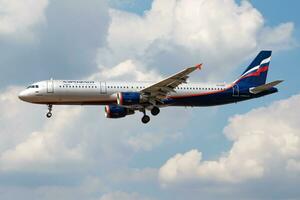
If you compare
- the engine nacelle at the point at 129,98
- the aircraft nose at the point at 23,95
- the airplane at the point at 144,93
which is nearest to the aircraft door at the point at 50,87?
the airplane at the point at 144,93

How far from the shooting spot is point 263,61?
108375 mm

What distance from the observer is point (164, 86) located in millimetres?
94062

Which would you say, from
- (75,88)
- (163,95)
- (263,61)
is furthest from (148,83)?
(263,61)

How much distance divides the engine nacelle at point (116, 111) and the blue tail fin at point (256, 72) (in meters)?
14.7

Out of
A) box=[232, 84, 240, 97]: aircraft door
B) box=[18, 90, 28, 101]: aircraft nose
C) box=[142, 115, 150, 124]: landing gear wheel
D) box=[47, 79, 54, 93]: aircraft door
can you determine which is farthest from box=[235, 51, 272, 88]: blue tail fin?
box=[18, 90, 28, 101]: aircraft nose

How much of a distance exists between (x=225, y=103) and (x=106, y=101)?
15.9m

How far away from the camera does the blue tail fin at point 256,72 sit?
103875 millimetres

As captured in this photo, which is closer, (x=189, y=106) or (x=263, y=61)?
(x=189, y=106)

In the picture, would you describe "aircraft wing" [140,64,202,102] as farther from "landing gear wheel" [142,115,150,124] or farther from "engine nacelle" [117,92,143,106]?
"landing gear wheel" [142,115,150,124]

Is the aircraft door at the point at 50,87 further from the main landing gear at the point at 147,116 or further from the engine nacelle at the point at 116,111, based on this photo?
the main landing gear at the point at 147,116

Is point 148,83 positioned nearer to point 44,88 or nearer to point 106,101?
point 106,101

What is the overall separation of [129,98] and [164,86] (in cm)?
→ 431

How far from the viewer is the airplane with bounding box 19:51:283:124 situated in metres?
92.3

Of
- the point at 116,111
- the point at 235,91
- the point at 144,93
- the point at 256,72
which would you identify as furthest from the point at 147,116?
the point at 256,72
